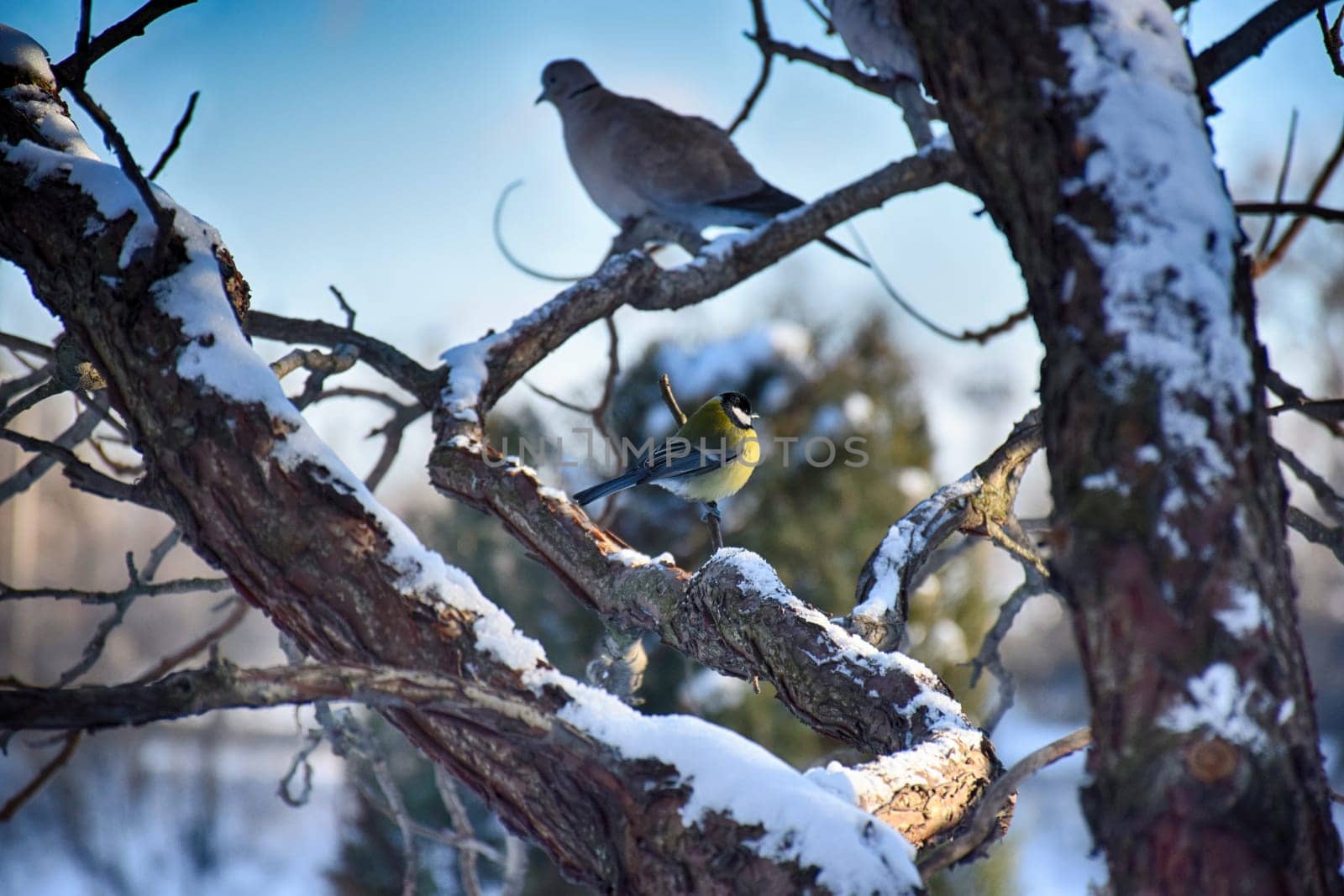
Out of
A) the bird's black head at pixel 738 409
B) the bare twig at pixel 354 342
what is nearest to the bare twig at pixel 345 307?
the bare twig at pixel 354 342

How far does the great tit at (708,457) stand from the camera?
10.2 ft

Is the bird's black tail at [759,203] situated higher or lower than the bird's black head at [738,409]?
higher

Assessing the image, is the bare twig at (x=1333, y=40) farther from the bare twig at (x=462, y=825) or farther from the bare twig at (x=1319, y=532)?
the bare twig at (x=462, y=825)

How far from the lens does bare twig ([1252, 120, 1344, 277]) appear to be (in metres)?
1.82

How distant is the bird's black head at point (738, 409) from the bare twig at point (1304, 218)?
5.01 feet

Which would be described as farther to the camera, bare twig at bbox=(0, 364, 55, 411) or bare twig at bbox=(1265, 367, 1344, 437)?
bare twig at bbox=(0, 364, 55, 411)

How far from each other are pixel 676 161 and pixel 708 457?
1.46 m

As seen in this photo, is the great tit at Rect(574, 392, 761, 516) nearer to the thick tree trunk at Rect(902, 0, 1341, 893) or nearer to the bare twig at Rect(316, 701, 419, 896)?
the bare twig at Rect(316, 701, 419, 896)

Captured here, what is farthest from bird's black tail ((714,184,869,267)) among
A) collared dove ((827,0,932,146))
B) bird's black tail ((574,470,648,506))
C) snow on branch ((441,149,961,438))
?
bird's black tail ((574,470,648,506))

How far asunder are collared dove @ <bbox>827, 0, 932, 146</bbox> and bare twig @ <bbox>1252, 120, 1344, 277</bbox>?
4.01ft

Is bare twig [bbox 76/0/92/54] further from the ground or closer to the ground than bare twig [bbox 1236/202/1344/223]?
closer to the ground

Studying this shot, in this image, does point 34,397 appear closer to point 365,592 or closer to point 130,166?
point 130,166

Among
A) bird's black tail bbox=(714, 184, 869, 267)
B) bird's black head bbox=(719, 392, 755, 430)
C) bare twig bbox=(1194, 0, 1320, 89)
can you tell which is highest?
bird's black tail bbox=(714, 184, 869, 267)

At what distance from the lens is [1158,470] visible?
0.84 meters
